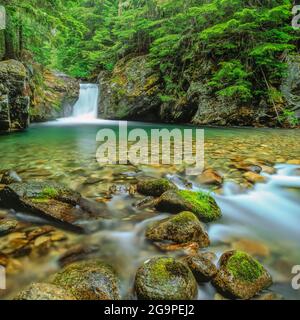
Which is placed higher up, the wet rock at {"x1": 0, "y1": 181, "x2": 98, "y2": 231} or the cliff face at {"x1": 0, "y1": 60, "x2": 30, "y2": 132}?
the cliff face at {"x1": 0, "y1": 60, "x2": 30, "y2": 132}

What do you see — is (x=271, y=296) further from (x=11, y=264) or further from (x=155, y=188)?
(x=11, y=264)

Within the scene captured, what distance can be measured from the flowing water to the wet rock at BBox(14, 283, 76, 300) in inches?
14.4

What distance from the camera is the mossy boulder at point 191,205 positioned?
3180mm

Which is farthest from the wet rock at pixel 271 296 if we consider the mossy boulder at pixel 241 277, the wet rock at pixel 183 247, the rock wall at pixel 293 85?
the rock wall at pixel 293 85

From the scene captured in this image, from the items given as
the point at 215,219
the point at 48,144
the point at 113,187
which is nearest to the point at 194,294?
the point at 215,219

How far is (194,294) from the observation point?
2043mm

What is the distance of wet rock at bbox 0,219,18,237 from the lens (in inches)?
108

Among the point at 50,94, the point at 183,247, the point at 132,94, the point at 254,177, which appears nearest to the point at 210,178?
the point at 254,177

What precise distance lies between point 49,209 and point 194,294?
6.11ft

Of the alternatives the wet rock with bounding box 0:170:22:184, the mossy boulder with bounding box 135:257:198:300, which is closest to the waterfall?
the wet rock with bounding box 0:170:22:184

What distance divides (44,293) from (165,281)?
2.72 feet

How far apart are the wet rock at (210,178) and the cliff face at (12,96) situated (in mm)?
7147

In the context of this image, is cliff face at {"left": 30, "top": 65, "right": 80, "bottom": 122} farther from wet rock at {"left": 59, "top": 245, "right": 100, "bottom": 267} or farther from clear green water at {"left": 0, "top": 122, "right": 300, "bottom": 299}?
wet rock at {"left": 59, "top": 245, "right": 100, "bottom": 267}

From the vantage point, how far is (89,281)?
6.59 ft
